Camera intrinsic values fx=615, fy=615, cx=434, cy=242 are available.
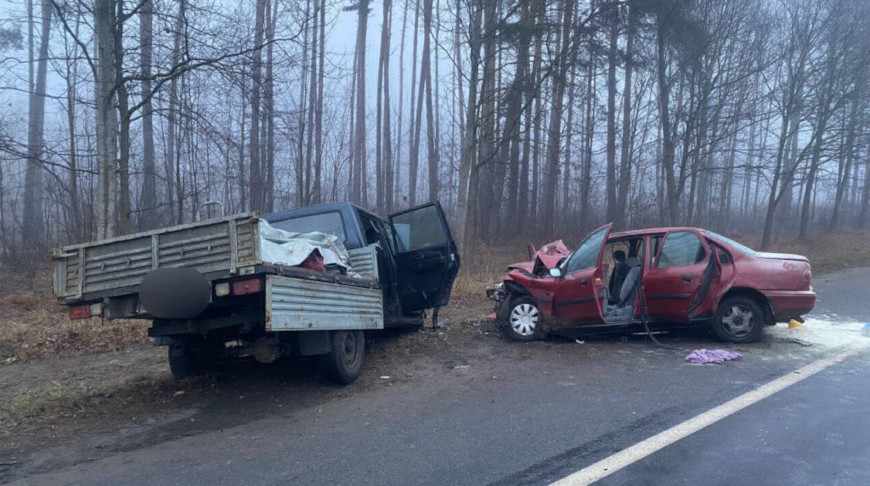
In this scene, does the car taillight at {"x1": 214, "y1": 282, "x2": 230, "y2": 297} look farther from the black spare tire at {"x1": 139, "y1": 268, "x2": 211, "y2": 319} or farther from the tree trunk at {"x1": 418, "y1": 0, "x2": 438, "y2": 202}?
the tree trunk at {"x1": 418, "y1": 0, "x2": 438, "y2": 202}

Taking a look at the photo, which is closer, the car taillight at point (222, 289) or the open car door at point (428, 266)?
the car taillight at point (222, 289)

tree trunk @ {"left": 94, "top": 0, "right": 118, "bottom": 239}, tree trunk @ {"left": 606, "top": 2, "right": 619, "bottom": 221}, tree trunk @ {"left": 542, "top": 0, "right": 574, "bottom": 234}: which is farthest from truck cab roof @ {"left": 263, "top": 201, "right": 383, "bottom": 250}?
tree trunk @ {"left": 606, "top": 2, "right": 619, "bottom": 221}

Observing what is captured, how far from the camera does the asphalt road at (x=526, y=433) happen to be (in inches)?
165

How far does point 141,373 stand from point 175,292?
3103 millimetres

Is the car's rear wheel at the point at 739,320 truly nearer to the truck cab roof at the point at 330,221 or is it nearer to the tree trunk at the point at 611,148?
the truck cab roof at the point at 330,221

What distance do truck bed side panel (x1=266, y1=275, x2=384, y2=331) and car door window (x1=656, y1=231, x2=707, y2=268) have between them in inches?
165

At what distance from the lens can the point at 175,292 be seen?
5160 millimetres

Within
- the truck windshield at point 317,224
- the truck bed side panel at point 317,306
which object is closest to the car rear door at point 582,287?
the truck bed side panel at point 317,306

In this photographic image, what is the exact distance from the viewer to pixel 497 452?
456 centimetres

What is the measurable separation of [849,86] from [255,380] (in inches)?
992

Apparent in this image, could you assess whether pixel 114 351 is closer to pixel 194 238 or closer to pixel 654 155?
pixel 194 238

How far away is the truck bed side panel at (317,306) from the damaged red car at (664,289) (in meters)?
2.69

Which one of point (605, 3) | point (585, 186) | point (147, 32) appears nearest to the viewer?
point (147, 32)

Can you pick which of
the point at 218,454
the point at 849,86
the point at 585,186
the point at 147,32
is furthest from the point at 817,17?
the point at 218,454
